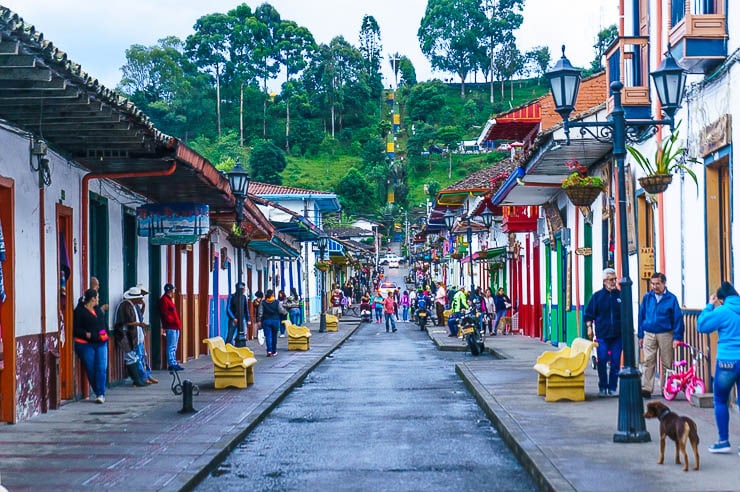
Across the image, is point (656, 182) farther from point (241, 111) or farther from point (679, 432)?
point (241, 111)

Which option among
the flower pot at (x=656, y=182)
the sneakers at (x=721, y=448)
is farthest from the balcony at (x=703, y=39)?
the sneakers at (x=721, y=448)

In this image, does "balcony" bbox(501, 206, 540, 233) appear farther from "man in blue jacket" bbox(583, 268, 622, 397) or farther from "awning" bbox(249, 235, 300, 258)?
"man in blue jacket" bbox(583, 268, 622, 397)

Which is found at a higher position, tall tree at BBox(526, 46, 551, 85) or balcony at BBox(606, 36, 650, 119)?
tall tree at BBox(526, 46, 551, 85)

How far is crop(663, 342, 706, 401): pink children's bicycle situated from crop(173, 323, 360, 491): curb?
17.1 feet

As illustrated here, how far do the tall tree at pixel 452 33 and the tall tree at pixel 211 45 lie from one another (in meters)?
34.7

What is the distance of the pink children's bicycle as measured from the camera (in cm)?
1423

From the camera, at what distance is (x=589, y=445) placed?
10836 millimetres

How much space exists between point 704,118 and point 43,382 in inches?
347

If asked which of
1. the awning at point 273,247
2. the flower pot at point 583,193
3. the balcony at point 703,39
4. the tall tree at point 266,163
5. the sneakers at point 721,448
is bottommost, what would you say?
the sneakers at point 721,448

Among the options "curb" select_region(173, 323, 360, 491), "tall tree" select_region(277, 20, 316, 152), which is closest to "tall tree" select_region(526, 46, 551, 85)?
"tall tree" select_region(277, 20, 316, 152)

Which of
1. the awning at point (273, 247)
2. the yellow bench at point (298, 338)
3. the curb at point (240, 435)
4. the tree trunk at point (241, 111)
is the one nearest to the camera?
Answer: the curb at point (240, 435)

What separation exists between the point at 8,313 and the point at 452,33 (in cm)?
13833

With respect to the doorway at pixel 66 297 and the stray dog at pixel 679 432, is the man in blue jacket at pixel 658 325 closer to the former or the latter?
the stray dog at pixel 679 432

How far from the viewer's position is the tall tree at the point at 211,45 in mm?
119625
